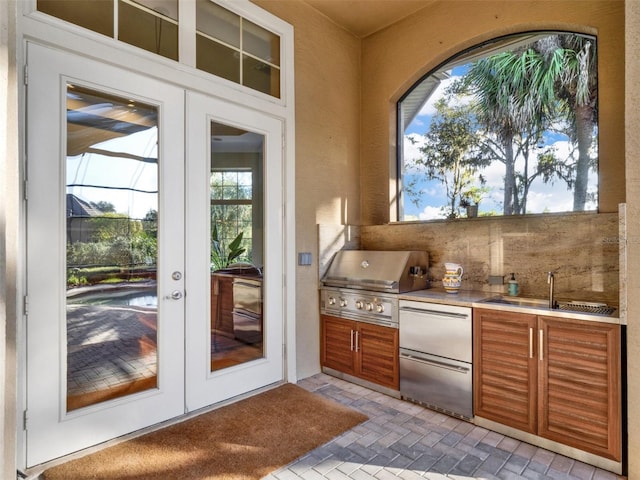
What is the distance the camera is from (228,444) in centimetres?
240

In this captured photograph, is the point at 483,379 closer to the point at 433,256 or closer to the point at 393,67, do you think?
the point at 433,256

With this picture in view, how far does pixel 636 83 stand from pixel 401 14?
2433mm

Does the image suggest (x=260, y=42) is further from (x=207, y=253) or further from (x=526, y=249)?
(x=526, y=249)

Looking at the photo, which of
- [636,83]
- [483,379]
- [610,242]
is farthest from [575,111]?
[483,379]

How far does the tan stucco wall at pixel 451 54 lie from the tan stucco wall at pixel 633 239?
25.5 inches

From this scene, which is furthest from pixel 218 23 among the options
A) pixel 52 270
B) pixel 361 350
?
pixel 361 350

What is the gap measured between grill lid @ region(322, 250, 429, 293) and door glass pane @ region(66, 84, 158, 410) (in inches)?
67.0

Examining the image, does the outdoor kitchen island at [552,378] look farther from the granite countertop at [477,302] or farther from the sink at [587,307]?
the sink at [587,307]

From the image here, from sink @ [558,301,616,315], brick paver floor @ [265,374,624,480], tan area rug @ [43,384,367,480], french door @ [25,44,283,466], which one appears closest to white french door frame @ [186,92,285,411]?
french door @ [25,44,283,466]

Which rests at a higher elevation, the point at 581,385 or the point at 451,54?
the point at 451,54

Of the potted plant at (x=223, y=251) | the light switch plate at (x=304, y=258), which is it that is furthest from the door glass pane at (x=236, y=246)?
the light switch plate at (x=304, y=258)

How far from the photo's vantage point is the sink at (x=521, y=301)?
2.55m

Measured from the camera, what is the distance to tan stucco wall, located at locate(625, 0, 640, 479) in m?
2.03

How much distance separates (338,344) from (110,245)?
7.10 feet
